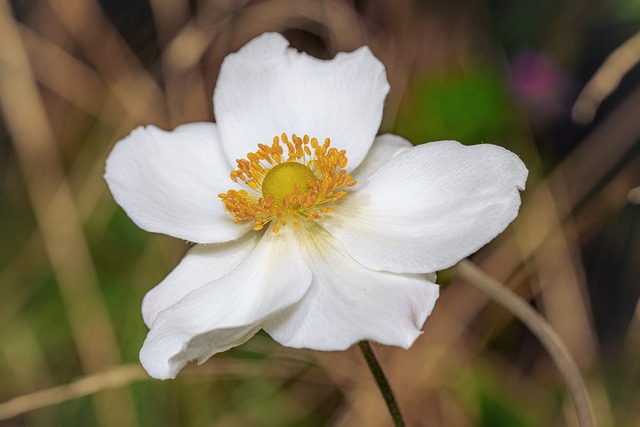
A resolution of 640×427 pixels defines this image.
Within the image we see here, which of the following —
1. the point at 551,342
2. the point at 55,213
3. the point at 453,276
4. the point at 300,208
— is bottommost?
the point at 55,213

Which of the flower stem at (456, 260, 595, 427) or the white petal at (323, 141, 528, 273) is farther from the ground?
the white petal at (323, 141, 528, 273)

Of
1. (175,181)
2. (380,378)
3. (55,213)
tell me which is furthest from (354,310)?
(55,213)

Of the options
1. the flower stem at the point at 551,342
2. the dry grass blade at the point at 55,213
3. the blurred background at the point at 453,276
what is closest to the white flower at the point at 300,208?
the flower stem at the point at 551,342

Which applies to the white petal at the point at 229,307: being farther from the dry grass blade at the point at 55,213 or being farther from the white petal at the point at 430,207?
the dry grass blade at the point at 55,213

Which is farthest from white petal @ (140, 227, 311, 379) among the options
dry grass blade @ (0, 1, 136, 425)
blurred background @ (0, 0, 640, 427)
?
dry grass blade @ (0, 1, 136, 425)

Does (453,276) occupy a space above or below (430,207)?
below

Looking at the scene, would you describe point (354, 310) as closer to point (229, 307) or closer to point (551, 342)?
point (229, 307)

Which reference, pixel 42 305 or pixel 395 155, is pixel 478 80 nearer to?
pixel 395 155

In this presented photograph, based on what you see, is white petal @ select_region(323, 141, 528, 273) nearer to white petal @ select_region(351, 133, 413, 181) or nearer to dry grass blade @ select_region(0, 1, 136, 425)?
white petal @ select_region(351, 133, 413, 181)
